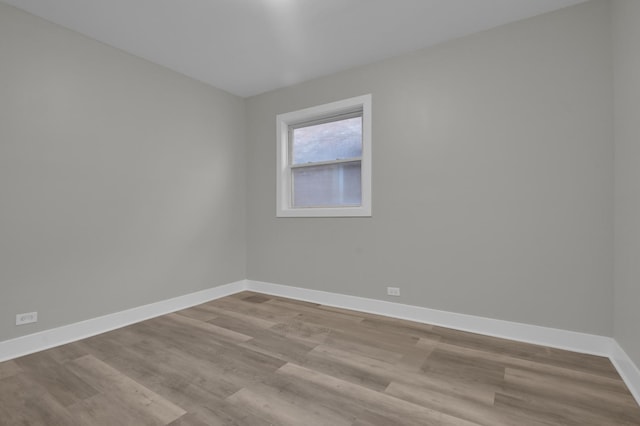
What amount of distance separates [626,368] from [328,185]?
114 inches

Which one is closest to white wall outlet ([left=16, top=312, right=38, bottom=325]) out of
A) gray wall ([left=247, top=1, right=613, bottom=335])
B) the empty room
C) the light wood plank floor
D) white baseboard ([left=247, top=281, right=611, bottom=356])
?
the empty room

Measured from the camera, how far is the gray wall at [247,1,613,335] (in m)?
2.23

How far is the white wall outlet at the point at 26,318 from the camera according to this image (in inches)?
88.4

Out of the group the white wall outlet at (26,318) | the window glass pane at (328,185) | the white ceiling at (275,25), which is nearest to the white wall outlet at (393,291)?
the window glass pane at (328,185)

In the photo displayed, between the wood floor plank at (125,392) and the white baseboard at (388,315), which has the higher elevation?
the white baseboard at (388,315)

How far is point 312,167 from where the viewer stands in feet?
12.4

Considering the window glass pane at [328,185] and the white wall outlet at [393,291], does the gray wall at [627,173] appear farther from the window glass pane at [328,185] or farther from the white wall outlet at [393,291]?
the window glass pane at [328,185]

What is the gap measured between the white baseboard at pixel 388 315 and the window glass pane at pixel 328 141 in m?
1.70

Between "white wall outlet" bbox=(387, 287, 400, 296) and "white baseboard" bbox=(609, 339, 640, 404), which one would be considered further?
"white wall outlet" bbox=(387, 287, 400, 296)

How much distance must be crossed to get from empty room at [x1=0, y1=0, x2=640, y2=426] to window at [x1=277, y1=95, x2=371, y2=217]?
1.7 inches

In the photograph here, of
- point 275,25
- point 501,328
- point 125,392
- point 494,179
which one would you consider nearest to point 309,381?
point 125,392

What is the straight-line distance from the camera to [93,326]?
263 centimetres

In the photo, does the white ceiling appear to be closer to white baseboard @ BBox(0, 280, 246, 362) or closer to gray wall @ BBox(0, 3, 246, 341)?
gray wall @ BBox(0, 3, 246, 341)

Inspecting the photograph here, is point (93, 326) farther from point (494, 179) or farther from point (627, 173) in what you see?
point (627, 173)
